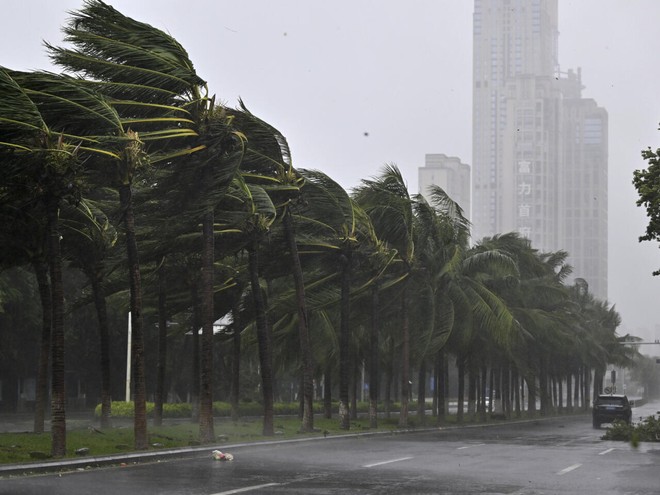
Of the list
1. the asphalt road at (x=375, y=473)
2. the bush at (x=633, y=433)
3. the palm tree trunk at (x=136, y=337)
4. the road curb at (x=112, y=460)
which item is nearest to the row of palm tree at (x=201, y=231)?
the palm tree trunk at (x=136, y=337)

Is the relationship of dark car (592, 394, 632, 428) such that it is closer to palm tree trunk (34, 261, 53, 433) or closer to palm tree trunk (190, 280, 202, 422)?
palm tree trunk (190, 280, 202, 422)

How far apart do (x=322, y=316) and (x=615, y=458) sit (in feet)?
59.6

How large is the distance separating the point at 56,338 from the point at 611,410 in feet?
112

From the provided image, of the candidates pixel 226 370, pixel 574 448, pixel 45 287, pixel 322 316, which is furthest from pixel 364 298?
pixel 226 370

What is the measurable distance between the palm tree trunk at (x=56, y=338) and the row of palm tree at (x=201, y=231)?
0.15 ft

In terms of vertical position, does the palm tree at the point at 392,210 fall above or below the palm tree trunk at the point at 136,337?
above

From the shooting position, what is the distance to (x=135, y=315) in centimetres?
2481

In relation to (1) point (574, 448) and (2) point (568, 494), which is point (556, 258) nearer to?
(1) point (574, 448)

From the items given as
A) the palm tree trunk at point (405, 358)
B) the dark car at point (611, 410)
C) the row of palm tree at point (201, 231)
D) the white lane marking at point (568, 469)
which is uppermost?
the row of palm tree at point (201, 231)

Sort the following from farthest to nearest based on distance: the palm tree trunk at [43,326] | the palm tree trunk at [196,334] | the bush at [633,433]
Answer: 1. the palm tree trunk at [196,334]
2. the bush at [633,433]
3. the palm tree trunk at [43,326]

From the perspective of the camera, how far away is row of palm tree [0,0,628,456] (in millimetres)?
21422

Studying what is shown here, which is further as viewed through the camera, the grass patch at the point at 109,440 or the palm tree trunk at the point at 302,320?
the palm tree trunk at the point at 302,320

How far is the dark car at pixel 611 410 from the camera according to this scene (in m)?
49.5

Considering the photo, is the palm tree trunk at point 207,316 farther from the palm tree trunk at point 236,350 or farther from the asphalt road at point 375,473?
the palm tree trunk at point 236,350
